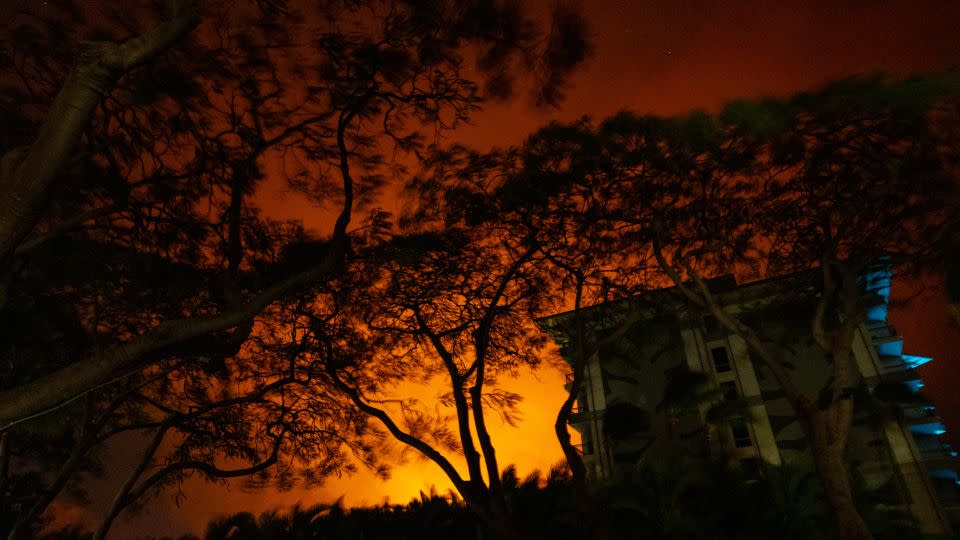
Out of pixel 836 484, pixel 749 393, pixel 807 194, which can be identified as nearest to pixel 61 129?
pixel 836 484

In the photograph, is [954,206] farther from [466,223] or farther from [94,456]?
[94,456]

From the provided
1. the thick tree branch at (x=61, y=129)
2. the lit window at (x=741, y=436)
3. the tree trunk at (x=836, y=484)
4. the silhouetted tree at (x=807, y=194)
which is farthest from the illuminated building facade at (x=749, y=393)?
the thick tree branch at (x=61, y=129)

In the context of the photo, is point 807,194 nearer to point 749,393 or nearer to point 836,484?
point 836,484

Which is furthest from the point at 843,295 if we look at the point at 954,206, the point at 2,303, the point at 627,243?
the point at 2,303

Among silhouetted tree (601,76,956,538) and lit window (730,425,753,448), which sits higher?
silhouetted tree (601,76,956,538)

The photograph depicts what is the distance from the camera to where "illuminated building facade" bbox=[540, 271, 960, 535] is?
15188mm

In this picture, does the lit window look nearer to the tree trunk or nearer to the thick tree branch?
the tree trunk

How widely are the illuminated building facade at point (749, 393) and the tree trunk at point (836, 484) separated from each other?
536cm

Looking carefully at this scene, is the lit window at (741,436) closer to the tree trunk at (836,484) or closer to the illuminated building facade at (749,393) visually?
the illuminated building facade at (749,393)

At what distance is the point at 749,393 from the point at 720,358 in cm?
173

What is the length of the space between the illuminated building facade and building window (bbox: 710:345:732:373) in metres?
0.04

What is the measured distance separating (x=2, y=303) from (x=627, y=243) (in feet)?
37.9

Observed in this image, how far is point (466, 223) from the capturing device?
40.4 ft

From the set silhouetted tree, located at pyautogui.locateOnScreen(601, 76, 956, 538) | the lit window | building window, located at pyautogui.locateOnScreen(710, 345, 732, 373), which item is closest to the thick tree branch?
silhouetted tree, located at pyautogui.locateOnScreen(601, 76, 956, 538)
